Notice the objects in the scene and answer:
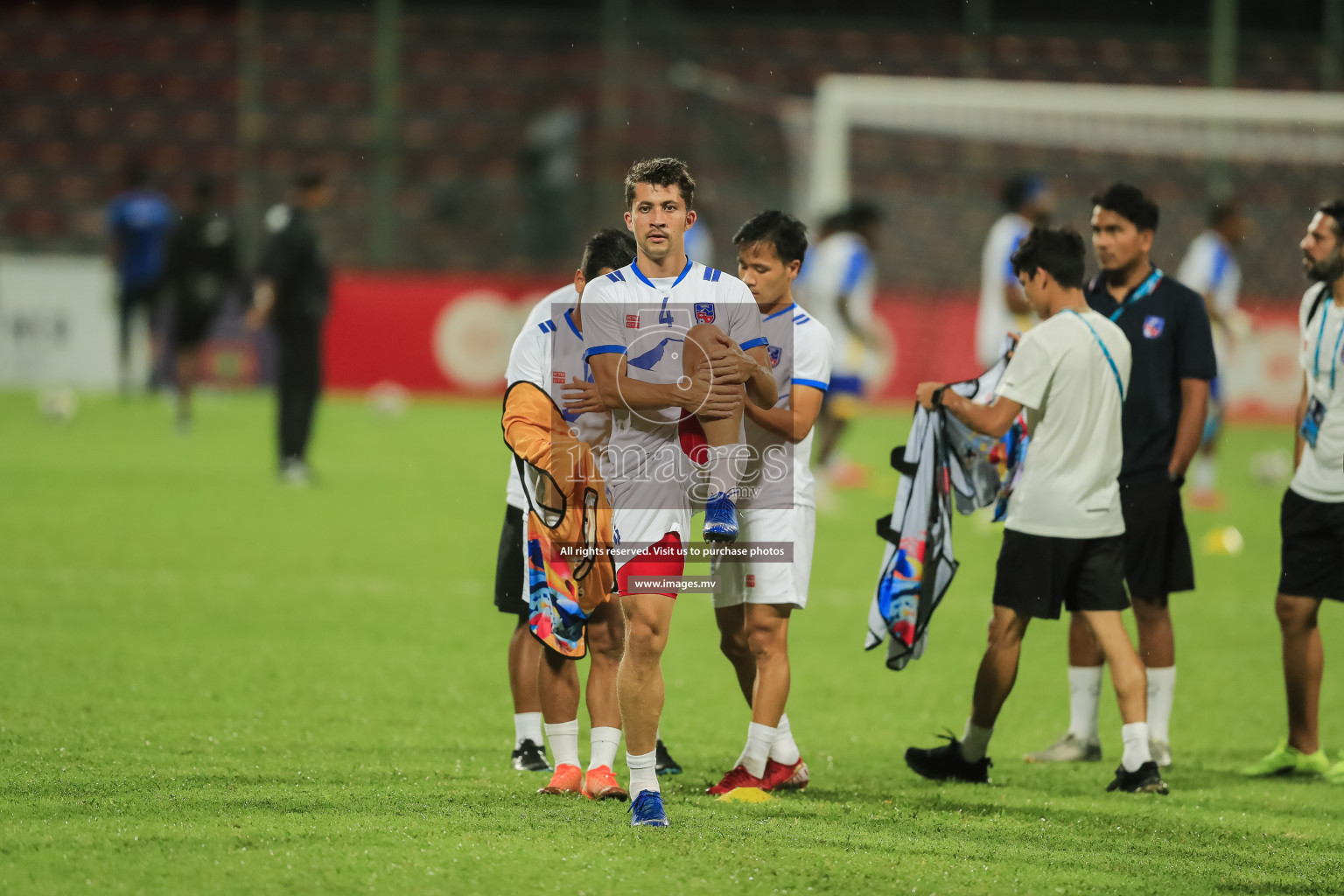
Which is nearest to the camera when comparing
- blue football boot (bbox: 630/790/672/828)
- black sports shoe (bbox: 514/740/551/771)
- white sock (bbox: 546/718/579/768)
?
blue football boot (bbox: 630/790/672/828)

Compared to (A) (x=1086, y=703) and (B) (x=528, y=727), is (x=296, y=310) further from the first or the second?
(A) (x=1086, y=703)

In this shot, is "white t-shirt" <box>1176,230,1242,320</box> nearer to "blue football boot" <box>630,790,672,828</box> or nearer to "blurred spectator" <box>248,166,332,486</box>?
"blurred spectator" <box>248,166,332,486</box>

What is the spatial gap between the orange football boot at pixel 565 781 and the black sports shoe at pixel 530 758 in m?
0.38

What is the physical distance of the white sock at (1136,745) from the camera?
5441 millimetres

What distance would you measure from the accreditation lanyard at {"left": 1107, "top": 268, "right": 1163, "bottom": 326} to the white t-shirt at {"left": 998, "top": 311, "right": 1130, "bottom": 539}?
18.7 inches

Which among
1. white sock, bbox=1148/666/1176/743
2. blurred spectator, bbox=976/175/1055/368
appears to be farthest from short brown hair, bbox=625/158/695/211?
blurred spectator, bbox=976/175/1055/368

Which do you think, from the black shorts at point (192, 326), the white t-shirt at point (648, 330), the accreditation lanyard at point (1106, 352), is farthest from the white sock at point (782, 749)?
the black shorts at point (192, 326)

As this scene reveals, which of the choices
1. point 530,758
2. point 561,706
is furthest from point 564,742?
point 530,758

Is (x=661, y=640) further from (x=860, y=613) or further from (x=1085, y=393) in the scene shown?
(x=860, y=613)

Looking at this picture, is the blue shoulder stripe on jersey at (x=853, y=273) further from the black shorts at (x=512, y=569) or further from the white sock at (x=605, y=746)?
the white sock at (x=605, y=746)

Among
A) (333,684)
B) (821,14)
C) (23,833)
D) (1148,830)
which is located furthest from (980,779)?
(821,14)

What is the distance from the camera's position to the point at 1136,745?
215 inches

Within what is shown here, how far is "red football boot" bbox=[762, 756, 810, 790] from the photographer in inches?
205

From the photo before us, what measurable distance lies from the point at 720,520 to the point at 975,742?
167 cm
